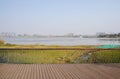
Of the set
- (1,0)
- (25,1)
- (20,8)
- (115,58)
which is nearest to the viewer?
(115,58)

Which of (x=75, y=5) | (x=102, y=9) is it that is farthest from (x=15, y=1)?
(x=102, y=9)

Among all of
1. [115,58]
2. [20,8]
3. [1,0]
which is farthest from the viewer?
[20,8]

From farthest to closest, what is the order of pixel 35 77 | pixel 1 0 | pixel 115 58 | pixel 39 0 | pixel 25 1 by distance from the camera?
pixel 1 0
pixel 25 1
pixel 39 0
pixel 115 58
pixel 35 77

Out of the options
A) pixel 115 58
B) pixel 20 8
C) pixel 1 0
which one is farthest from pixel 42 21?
pixel 115 58

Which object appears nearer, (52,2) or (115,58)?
(115,58)

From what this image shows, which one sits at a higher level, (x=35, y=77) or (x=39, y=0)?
(x=39, y=0)

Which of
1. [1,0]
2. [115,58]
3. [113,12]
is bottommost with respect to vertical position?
[115,58]

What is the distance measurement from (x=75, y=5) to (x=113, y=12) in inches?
126

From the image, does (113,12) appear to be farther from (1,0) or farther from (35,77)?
(35,77)

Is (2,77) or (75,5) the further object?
(75,5)

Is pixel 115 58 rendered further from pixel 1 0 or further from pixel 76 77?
pixel 1 0

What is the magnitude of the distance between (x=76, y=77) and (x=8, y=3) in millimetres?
14795

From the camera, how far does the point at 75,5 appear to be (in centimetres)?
1720

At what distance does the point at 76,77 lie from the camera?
5496 millimetres
